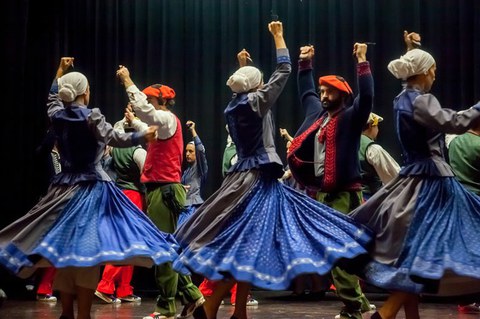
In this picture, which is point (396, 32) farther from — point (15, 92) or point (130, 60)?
point (15, 92)

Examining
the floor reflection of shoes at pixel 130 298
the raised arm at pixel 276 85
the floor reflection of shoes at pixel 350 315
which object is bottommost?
the floor reflection of shoes at pixel 130 298

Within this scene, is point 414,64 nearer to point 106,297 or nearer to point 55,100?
point 55,100

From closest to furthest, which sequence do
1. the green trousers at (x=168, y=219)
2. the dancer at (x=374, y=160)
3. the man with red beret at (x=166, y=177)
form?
the green trousers at (x=168, y=219) → the man with red beret at (x=166, y=177) → the dancer at (x=374, y=160)

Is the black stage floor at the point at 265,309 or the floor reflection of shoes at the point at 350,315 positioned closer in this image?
the floor reflection of shoes at the point at 350,315

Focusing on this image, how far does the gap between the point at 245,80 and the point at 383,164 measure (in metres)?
1.82

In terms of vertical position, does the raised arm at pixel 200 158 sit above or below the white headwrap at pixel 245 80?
below

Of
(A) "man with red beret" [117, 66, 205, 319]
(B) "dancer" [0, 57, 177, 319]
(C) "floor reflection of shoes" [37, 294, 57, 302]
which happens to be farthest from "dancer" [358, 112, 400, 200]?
(C) "floor reflection of shoes" [37, 294, 57, 302]

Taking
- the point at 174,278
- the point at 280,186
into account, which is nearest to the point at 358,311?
the point at 280,186

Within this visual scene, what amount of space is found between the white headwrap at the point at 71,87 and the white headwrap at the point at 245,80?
83 cm

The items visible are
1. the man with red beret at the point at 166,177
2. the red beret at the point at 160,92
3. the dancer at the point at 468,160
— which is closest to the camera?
the man with red beret at the point at 166,177

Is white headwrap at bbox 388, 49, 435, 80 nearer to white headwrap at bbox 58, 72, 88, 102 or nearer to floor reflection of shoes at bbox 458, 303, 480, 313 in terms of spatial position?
white headwrap at bbox 58, 72, 88, 102

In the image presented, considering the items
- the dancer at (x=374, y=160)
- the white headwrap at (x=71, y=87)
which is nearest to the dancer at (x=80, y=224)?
the white headwrap at (x=71, y=87)

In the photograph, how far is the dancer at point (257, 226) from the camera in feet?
13.1

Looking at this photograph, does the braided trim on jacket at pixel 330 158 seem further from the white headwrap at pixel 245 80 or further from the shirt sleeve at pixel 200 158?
the shirt sleeve at pixel 200 158
